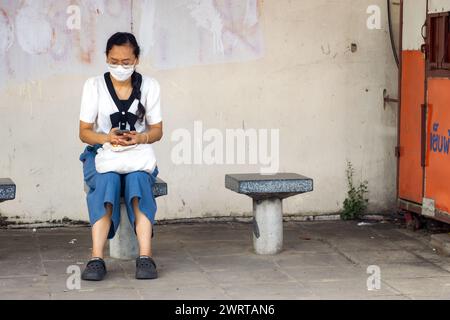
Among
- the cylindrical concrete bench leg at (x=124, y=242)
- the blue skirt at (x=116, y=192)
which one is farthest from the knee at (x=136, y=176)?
the cylindrical concrete bench leg at (x=124, y=242)

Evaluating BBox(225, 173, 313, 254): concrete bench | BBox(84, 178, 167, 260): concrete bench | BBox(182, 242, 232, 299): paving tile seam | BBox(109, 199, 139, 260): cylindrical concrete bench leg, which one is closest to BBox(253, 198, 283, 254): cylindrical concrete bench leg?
BBox(225, 173, 313, 254): concrete bench

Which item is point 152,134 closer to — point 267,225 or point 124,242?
point 124,242

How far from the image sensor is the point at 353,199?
9.34 m

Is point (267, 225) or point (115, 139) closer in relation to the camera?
point (115, 139)

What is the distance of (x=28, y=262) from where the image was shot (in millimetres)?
7484

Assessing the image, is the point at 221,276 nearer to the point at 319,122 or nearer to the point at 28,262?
the point at 28,262

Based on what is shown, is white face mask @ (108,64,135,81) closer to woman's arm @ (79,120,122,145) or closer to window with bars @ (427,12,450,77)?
woman's arm @ (79,120,122,145)

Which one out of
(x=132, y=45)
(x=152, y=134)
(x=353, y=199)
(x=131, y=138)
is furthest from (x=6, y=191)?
(x=353, y=199)

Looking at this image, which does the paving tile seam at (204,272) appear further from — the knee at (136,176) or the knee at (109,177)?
the knee at (109,177)

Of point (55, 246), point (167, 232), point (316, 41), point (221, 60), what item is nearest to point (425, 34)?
point (316, 41)

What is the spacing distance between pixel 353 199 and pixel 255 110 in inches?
49.9

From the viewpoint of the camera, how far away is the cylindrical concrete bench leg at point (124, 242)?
24.7 feet

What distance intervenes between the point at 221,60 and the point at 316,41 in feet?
3.00

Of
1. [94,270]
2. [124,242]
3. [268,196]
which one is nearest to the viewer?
[94,270]
